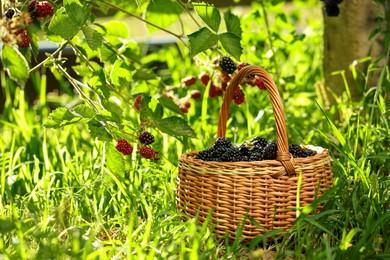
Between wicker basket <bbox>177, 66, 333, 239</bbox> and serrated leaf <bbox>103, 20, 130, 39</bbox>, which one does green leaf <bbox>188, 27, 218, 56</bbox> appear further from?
serrated leaf <bbox>103, 20, 130, 39</bbox>

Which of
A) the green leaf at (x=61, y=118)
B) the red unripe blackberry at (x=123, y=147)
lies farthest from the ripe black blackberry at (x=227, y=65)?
the green leaf at (x=61, y=118)

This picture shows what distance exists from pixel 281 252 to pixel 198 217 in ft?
0.91

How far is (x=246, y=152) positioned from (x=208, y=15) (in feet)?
1.26

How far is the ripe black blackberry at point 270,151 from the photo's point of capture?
6.04 feet

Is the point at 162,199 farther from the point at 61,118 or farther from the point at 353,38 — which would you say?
the point at 353,38

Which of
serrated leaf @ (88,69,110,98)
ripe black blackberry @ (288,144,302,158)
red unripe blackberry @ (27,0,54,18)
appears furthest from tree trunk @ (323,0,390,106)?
red unripe blackberry @ (27,0,54,18)

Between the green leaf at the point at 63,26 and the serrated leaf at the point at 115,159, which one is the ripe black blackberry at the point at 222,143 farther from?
the green leaf at the point at 63,26

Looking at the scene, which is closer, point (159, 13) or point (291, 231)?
point (291, 231)

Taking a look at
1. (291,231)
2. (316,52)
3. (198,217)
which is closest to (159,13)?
(198,217)

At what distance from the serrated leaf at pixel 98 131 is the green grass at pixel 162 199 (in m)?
0.06

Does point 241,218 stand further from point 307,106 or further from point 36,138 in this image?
point 307,106

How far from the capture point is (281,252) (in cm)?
171

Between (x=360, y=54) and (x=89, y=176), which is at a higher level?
(x=360, y=54)

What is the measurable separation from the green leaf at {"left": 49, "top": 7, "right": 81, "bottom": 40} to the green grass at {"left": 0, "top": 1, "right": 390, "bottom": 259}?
1.04ft
